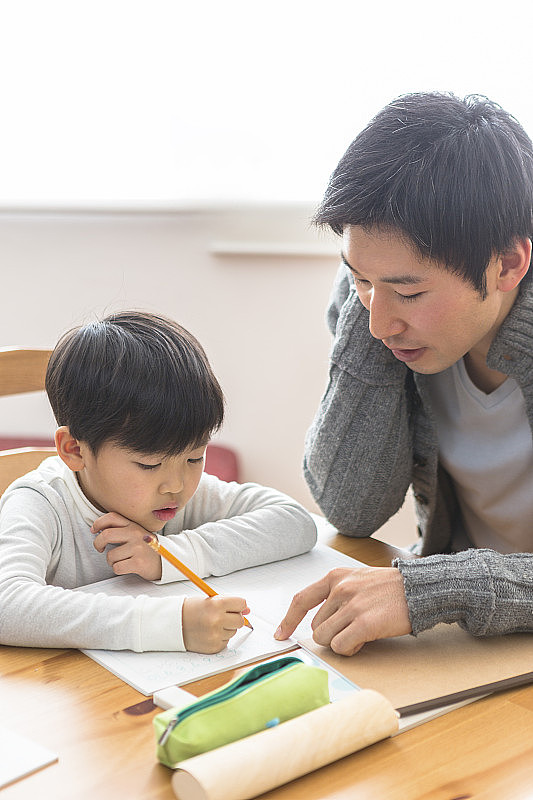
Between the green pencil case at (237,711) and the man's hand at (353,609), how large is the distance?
0.42ft

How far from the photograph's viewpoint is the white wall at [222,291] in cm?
219

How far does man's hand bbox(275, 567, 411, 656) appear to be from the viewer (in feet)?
2.63

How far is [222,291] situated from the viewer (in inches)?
89.4

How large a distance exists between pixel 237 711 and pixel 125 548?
0.35 metres

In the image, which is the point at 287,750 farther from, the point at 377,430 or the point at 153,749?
the point at 377,430

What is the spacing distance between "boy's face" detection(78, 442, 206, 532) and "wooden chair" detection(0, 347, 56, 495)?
321 millimetres

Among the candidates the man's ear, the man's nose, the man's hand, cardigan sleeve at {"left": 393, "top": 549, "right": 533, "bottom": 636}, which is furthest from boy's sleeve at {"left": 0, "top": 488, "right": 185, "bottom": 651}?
the man's ear

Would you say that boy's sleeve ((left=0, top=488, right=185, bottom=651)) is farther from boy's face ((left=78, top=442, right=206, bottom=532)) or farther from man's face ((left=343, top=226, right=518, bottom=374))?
man's face ((left=343, top=226, right=518, bottom=374))

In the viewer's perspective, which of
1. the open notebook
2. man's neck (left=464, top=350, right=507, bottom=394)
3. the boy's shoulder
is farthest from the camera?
man's neck (left=464, top=350, right=507, bottom=394)

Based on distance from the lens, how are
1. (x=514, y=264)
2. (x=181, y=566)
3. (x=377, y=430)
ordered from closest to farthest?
(x=181, y=566), (x=514, y=264), (x=377, y=430)

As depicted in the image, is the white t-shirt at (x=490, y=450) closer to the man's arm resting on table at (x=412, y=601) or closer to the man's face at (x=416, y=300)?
the man's face at (x=416, y=300)

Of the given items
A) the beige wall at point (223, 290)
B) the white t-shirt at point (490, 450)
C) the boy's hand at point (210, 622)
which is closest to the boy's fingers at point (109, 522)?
the boy's hand at point (210, 622)

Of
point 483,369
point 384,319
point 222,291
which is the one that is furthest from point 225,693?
point 222,291

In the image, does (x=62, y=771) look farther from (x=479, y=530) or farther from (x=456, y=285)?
(x=479, y=530)
